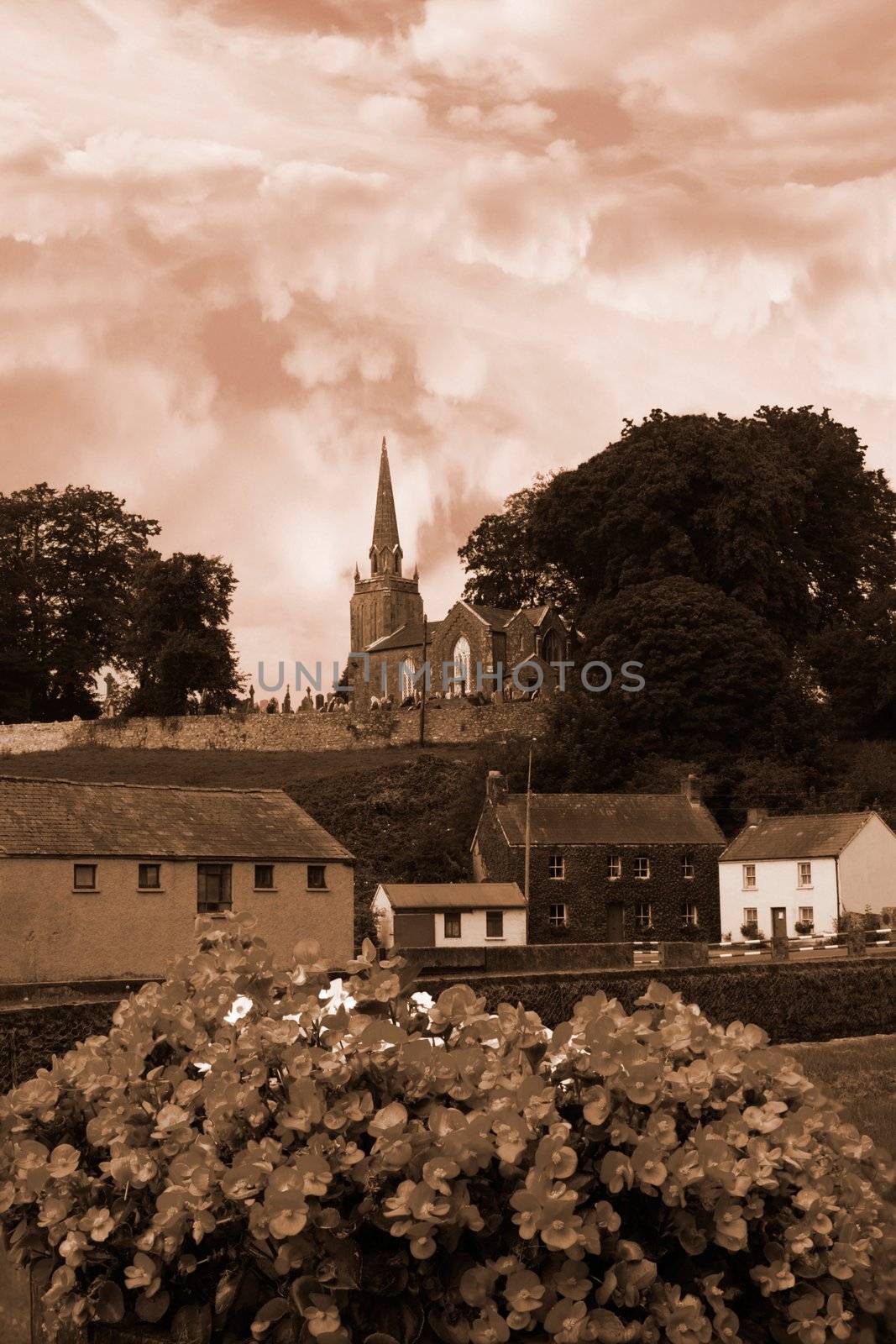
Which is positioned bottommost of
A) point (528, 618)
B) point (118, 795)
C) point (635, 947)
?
point (635, 947)

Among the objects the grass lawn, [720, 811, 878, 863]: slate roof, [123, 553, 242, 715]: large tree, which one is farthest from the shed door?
[123, 553, 242, 715]: large tree

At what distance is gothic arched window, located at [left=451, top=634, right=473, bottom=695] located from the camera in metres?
90.3

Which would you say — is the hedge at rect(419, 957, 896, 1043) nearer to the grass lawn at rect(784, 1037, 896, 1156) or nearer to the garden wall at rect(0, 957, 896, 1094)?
the garden wall at rect(0, 957, 896, 1094)

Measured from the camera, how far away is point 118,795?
1407 inches

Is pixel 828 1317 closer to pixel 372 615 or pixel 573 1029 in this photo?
pixel 573 1029

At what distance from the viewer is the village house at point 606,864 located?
2163 inches

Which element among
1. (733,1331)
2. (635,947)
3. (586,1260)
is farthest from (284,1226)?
(635,947)

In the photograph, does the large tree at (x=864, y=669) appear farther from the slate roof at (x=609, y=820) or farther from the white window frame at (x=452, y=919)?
the white window frame at (x=452, y=919)

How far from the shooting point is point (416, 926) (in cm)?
4797

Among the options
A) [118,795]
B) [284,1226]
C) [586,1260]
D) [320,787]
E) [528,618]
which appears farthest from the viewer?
[528,618]

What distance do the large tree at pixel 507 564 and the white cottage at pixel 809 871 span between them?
3223 centimetres

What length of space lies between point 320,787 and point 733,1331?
60698mm

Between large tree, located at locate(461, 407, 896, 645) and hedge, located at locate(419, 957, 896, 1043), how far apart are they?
39.7 metres

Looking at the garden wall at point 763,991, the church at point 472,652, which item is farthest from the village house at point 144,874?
the church at point 472,652
